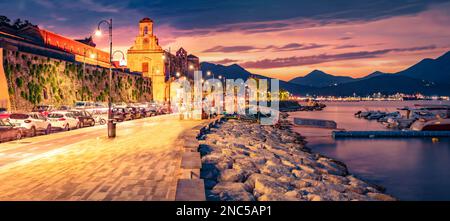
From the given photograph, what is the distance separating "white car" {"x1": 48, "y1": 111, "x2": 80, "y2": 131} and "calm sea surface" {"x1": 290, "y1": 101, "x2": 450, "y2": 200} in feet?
75.6

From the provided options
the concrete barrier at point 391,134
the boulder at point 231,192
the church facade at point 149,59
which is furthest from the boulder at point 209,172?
the church facade at point 149,59

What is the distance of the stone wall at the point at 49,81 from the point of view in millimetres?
46750

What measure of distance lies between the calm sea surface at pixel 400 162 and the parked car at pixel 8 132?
894 inches

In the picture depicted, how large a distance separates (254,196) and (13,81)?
4262cm

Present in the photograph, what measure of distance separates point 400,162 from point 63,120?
96.3 feet

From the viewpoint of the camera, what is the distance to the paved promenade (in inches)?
400

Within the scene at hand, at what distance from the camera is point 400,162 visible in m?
34.8

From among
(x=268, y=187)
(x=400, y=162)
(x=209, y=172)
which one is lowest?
(x=400, y=162)

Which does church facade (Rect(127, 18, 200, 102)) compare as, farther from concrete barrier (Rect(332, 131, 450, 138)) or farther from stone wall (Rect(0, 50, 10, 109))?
concrete barrier (Rect(332, 131, 450, 138))

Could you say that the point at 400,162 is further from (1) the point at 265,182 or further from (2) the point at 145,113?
(2) the point at 145,113

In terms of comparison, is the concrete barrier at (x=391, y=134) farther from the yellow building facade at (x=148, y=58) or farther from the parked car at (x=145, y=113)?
the yellow building facade at (x=148, y=58)

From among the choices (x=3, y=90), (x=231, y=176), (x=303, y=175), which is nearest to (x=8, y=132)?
(x=231, y=176)
